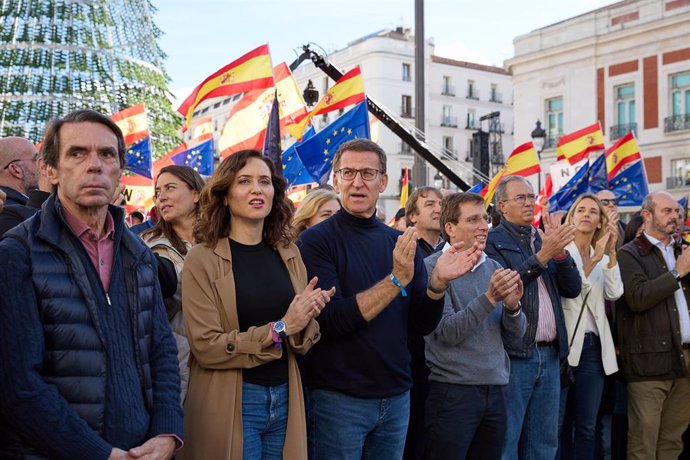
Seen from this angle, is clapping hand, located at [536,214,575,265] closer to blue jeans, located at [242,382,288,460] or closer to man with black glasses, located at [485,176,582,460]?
man with black glasses, located at [485,176,582,460]

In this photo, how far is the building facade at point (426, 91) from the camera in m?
54.1

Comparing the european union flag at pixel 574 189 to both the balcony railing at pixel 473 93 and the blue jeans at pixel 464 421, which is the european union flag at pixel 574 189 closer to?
the blue jeans at pixel 464 421

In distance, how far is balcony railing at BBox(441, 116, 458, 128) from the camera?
58594 mm

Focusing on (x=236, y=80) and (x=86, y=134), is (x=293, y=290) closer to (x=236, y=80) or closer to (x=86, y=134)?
(x=86, y=134)

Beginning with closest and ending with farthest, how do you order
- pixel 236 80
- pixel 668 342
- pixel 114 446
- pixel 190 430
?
pixel 114 446 < pixel 190 430 < pixel 668 342 < pixel 236 80

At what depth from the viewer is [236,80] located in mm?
9273

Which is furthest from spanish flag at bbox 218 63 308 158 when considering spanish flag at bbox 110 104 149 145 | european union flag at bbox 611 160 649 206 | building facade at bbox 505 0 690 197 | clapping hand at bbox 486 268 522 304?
building facade at bbox 505 0 690 197

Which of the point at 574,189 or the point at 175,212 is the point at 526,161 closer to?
the point at 574,189

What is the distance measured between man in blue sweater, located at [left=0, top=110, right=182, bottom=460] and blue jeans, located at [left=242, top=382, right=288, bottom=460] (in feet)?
1.23

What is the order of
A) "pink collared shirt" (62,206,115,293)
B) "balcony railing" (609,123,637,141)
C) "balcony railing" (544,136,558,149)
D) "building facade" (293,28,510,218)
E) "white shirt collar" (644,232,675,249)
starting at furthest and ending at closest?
"building facade" (293,28,510,218), "balcony railing" (544,136,558,149), "balcony railing" (609,123,637,141), "white shirt collar" (644,232,675,249), "pink collared shirt" (62,206,115,293)

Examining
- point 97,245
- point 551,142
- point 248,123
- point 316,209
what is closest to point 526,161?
point 248,123

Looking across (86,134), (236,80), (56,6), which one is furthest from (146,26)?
(86,134)

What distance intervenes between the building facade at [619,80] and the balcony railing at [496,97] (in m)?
28.3

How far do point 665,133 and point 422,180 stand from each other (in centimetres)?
2208
